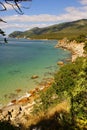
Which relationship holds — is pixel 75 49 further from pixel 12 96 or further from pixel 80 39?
pixel 12 96

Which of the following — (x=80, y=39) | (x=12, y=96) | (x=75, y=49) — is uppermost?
(x=80, y=39)

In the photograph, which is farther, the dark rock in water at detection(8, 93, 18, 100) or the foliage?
the foliage

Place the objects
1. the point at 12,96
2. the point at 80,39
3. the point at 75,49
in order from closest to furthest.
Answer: the point at 12,96, the point at 75,49, the point at 80,39

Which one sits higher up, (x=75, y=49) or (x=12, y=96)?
(x=12, y=96)

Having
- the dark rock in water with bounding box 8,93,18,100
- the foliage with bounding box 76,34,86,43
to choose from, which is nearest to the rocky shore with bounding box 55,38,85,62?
the foliage with bounding box 76,34,86,43

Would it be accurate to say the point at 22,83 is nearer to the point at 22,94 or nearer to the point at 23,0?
the point at 22,94

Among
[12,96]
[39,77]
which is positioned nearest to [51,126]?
[12,96]

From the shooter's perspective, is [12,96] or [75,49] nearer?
[12,96]

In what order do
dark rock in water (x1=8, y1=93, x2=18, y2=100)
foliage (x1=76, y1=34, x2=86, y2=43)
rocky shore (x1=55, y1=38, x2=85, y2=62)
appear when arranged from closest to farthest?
dark rock in water (x1=8, y1=93, x2=18, y2=100), rocky shore (x1=55, y1=38, x2=85, y2=62), foliage (x1=76, y1=34, x2=86, y2=43)

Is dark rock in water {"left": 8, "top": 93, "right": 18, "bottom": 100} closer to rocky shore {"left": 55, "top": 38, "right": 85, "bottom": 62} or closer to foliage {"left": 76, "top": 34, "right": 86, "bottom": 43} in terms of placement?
rocky shore {"left": 55, "top": 38, "right": 85, "bottom": 62}

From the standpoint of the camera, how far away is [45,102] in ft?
76.1

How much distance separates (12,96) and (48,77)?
1680cm

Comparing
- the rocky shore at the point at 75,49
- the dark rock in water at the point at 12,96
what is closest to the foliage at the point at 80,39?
→ the rocky shore at the point at 75,49

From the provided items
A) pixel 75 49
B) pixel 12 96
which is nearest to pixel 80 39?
pixel 75 49
